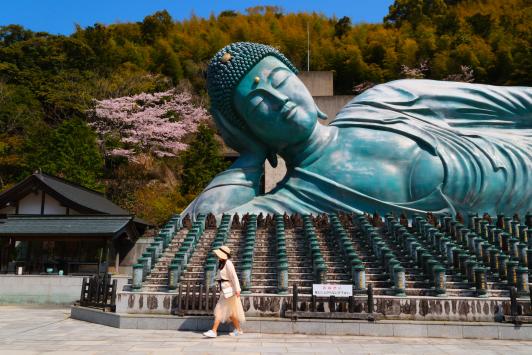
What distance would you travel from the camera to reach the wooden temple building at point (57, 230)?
551 inches

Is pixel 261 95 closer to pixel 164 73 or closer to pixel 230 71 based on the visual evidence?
pixel 230 71

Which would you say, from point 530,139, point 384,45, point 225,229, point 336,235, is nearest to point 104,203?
point 225,229

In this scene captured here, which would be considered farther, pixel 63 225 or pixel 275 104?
pixel 63 225

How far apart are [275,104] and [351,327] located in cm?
744

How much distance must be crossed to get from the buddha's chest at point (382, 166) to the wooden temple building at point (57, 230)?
20.8ft

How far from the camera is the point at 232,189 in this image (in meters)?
13.2

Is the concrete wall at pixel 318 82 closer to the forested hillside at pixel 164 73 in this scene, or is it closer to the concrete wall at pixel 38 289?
the forested hillside at pixel 164 73

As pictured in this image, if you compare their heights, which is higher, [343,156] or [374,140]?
[374,140]

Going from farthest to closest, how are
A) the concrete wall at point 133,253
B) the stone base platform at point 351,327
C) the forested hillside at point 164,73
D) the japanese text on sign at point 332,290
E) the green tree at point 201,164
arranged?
the forested hillside at point 164,73, the green tree at point 201,164, the concrete wall at point 133,253, the japanese text on sign at point 332,290, the stone base platform at point 351,327

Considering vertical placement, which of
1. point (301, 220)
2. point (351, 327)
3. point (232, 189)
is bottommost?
point (351, 327)

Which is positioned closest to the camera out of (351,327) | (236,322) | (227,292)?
(227,292)

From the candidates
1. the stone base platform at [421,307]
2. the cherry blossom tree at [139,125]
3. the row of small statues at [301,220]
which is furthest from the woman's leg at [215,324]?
the cherry blossom tree at [139,125]

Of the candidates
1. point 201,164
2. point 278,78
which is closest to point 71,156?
point 201,164

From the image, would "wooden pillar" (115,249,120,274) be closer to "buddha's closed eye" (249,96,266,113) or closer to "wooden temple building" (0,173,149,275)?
"wooden temple building" (0,173,149,275)
